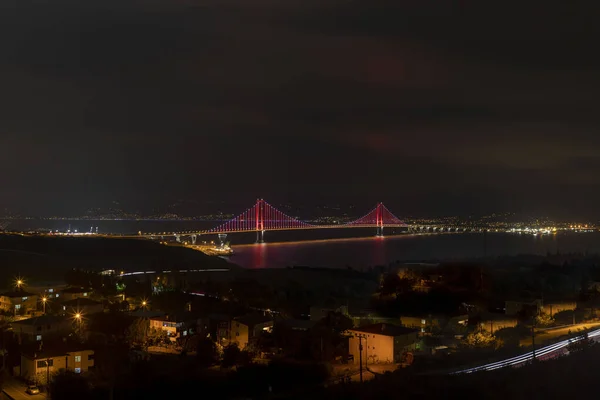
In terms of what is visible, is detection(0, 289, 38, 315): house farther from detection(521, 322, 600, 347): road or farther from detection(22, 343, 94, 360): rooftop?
detection(521, 322, 600, 347): road

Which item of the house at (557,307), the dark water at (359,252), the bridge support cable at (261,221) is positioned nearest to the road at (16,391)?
the house at (557,307)

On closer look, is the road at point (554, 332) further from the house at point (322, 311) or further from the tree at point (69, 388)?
the tree at point (69, 388)

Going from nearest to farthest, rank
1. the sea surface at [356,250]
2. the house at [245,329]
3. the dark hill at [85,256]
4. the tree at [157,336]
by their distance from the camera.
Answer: the house at [245,329] → the tree at [157,336] → the dark hill at [85,256] → the sea surface at [356,250]

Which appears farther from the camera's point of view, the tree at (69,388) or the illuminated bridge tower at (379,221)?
the illuminated bridge tower at (379,221)

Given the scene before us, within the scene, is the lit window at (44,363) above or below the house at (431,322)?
below

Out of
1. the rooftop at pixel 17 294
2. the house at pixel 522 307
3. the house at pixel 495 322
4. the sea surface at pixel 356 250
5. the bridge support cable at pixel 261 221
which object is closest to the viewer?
the house at pixel 495 322

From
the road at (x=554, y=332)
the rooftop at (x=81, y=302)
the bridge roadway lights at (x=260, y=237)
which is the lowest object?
the road at (x=554, y=332)

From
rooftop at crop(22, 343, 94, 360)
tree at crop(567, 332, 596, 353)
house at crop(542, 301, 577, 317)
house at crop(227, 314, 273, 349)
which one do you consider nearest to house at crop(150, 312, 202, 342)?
house at crop(227, 314, 273, 349)

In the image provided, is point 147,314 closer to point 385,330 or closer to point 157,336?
point 157,336
